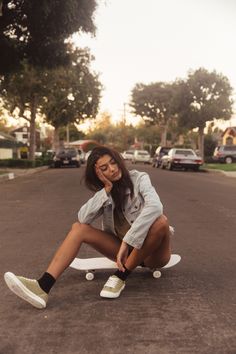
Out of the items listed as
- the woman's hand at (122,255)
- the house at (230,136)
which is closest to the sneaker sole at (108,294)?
the woman's hand at (122,255)

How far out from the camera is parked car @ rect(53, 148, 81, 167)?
40.5 metres

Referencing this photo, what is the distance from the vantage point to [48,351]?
3283 millimetres

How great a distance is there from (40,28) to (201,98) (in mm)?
29157

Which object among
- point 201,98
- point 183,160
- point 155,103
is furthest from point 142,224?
point 155,103

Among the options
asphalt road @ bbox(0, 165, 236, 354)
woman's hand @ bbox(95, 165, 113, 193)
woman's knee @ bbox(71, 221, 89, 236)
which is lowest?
asphalt road @ bbox(0, 165, 236, 354)

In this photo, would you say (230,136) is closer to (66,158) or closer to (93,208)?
(66,158)

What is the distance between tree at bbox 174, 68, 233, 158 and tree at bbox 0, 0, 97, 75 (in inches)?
1004

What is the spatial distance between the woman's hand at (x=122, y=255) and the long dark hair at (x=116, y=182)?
0.39 meters

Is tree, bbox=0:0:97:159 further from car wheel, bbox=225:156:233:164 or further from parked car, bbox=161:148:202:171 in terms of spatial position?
car wheel, bbox=225:156:233:164

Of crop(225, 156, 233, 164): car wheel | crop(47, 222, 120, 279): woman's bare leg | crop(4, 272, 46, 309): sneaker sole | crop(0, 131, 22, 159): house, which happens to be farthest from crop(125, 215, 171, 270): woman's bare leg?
crop(0, 131, 22, 159): house

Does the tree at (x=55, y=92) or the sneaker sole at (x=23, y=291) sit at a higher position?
the tree at (x=55, y=92)

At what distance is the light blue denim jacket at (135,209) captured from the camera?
14.1 ft

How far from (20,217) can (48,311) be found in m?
6.30

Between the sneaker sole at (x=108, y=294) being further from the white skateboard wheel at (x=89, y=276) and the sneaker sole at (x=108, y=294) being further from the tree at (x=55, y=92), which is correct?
the tree at (x=55, y=92)
